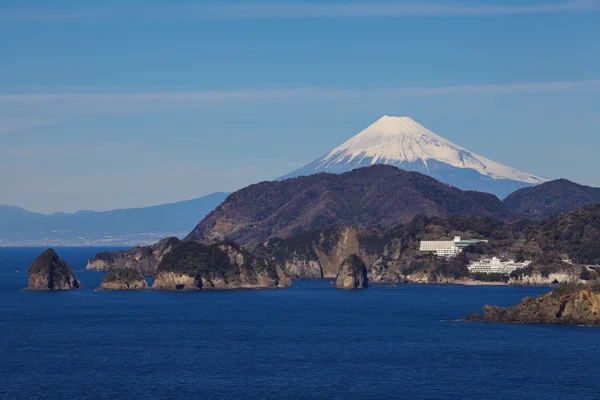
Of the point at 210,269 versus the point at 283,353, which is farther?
the point at 210,269

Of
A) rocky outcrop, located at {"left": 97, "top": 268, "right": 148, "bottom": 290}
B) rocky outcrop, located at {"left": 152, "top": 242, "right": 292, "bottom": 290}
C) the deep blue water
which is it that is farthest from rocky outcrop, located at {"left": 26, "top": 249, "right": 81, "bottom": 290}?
the deep blue water

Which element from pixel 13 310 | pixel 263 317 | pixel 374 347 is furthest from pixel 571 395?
pixel 13 310

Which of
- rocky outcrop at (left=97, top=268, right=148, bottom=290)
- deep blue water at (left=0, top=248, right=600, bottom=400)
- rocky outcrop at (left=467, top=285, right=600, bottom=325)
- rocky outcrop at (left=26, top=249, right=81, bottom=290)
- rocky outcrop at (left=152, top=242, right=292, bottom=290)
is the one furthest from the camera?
rocky outcrop at (left=152, top=242, right=292, bottom=290)

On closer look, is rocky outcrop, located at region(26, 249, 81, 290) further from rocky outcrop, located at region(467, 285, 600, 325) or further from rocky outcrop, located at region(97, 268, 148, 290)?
rocky outcrop, located at region(467, 285, 600, 325)

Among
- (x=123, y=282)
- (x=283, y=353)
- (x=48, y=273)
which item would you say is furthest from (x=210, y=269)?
(x=283, y=353)

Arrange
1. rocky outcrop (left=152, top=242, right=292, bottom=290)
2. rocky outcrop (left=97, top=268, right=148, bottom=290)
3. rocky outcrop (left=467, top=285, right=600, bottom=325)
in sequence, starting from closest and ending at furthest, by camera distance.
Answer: rocky outcrop (left=467, top=285, right=600, bottom=325), rocky outcrop (left=97, top=268, right=148, bottom=290), rocky outcrop (left=152, top=242, right=292, bottom=290)

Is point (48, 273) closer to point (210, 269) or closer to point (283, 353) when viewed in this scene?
point (210, 269)

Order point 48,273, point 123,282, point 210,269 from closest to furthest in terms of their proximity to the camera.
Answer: point 48,273
point 123,282
point 210,269
